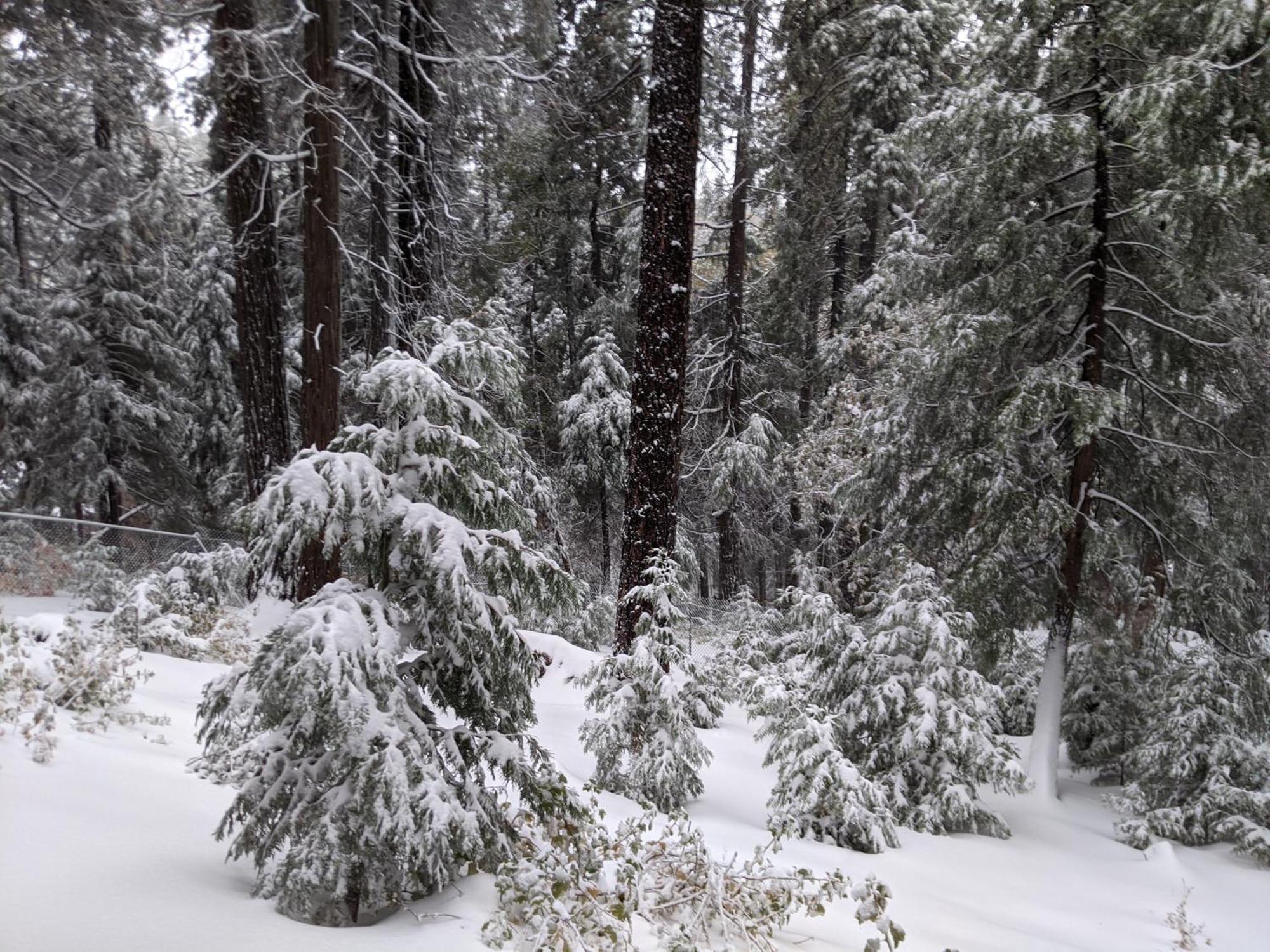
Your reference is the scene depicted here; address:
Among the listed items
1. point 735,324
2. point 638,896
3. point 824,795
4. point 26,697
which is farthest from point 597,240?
point 638,896

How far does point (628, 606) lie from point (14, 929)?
5.06 meters

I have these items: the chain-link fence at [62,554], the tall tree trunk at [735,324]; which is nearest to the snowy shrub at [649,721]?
the chain-link fence at [62,554]

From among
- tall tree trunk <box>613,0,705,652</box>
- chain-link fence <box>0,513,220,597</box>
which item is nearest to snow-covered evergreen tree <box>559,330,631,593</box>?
chain-link fence <box>0,513,220,597</box>

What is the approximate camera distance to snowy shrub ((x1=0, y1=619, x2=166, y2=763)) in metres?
4.09

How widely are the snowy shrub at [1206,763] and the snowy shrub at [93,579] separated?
11392mm

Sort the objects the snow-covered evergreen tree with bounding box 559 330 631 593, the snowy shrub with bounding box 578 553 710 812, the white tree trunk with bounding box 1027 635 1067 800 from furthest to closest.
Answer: the snow-covered evergreen tree with bounding box 559 330 631 593 < the white tree trunk with bounding box 1027 635 1067 800 < the snowy shrub with bounding box 578 553 710 812

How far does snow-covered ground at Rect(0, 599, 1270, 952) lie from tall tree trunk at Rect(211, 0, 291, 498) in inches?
113

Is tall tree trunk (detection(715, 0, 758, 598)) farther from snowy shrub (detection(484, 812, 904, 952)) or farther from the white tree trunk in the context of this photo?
snowy shrub (detection(484, 812, 904, 952))

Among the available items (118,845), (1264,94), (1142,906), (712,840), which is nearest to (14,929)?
(118,845)

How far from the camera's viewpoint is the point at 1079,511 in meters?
9.72

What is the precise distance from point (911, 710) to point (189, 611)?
25.3 ft

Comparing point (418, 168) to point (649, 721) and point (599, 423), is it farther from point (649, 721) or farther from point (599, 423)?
point (599, 423)

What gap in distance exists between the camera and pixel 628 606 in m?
7.16

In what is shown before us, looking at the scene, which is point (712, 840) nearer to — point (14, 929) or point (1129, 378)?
point (14, 929)
